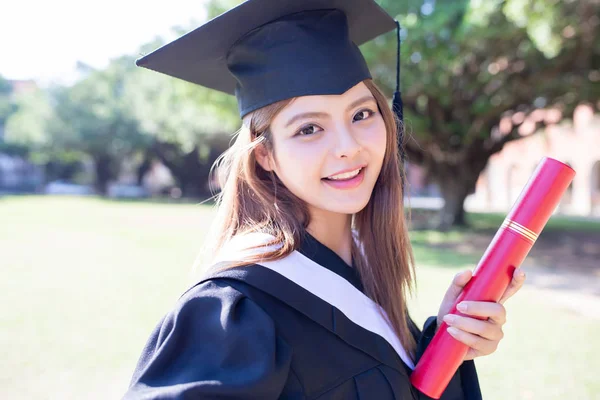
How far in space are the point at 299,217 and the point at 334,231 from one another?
156mm

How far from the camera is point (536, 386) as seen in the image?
362cm

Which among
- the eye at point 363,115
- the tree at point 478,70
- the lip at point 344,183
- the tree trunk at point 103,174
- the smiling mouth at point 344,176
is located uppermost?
the tree at point 478,70

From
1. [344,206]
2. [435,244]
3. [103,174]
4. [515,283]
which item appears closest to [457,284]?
[515,283]

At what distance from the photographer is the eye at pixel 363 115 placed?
4.62 feet

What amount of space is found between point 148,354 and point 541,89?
11.3 metres

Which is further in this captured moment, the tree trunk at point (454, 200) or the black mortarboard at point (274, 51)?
the tree trunk at point (454, 200)

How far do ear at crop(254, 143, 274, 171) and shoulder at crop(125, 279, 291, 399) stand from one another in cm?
45

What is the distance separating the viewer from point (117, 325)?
4.92m

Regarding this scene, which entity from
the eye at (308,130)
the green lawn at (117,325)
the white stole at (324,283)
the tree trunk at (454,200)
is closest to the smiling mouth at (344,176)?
the eye at (308,130)

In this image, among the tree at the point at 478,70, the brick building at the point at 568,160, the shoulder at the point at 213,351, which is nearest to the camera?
the shoulder at the point at 213,351

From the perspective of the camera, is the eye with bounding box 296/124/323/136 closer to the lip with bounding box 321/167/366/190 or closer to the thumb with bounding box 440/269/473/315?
the lip with bounding box 321/167/366/190

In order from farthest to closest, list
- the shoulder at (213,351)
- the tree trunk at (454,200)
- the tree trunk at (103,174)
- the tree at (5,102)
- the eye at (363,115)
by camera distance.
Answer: the tree at (5,102) < the tree trunk at (103,174) < the tree trunk at (454,200) < the eye at (363,115) < the shoulder at (213,351)

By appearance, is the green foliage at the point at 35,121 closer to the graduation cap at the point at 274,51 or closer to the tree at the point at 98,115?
the tree at the point at 98,115

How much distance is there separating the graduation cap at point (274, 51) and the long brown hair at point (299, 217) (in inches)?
2.7
